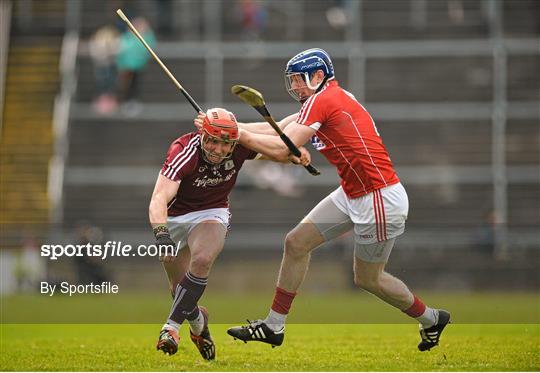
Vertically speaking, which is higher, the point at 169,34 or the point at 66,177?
the point at 169,34

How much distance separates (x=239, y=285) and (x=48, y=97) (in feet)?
27.9

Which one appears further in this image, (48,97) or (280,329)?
(48,97)

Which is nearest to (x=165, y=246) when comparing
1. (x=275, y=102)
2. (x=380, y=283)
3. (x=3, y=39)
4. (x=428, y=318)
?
(x=380, y=283)

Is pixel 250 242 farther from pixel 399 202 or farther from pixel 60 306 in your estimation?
pixel 399 202

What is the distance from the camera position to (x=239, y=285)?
70.1 feet

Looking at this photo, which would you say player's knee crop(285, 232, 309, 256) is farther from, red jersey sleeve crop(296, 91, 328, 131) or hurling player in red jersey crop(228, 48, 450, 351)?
red jersey sleeve crop(296, 91, 328, 131)

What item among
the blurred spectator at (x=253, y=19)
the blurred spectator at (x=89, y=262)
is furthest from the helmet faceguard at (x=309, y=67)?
the blurred spectator at (x=253, y=19)

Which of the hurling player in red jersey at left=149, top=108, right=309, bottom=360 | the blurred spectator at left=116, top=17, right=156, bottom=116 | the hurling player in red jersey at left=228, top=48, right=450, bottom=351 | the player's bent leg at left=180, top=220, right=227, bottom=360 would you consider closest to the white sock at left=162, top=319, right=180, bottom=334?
the hurling player in red jersey at left=149, top=108, right=309, bottom=360

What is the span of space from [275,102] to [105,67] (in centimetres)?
375

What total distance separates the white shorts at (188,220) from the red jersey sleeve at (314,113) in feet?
3.41

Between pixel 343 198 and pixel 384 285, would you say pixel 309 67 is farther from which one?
pixel 384 285

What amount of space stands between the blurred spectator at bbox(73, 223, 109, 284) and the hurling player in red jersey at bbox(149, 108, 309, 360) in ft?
24.6

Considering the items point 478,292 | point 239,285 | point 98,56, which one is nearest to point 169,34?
point 98,56

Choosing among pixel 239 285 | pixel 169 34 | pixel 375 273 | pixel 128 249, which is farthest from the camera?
pixel 169 34
